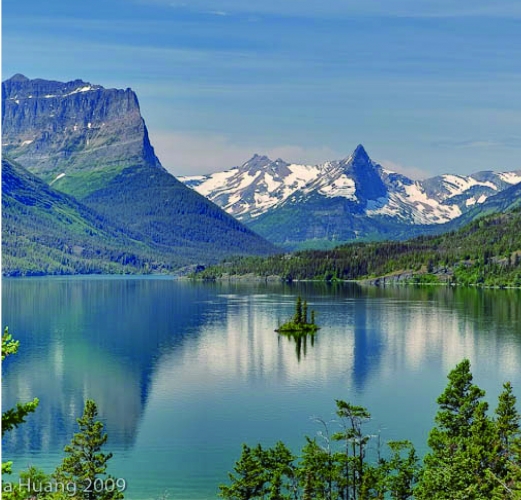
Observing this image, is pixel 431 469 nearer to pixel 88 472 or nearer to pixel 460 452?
pixel 460 452

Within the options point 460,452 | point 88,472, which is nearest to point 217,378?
point 460,452

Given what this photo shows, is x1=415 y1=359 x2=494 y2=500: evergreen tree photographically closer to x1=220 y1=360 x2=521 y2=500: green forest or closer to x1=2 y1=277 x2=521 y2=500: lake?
x1=220 y1=360 x2=521 y2=500: green forest

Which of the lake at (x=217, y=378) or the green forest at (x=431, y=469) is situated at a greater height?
the green forest at (x=431, y=469)

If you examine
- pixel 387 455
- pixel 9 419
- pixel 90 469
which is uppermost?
pixel 9 419

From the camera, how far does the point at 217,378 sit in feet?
333

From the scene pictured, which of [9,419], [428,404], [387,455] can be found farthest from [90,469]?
[428,404]

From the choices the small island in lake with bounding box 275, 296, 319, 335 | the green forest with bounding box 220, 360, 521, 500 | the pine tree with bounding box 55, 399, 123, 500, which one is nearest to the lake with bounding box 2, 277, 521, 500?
the small island in lake with bounding box 275, 296, 319, 335

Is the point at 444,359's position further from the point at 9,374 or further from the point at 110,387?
the point at 9,374

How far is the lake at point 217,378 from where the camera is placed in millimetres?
67312

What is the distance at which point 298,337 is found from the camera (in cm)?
14200

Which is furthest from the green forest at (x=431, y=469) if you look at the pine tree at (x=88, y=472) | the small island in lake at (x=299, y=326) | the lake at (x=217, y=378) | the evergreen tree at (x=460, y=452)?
the small island in lake at (x=299, y=326)

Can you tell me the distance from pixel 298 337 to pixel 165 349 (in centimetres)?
2638

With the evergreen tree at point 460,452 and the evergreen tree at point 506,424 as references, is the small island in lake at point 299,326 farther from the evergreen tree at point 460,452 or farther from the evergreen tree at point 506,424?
the evergreen tree at point 506,424

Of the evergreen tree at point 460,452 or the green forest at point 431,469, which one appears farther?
the green forest at point 431,469
